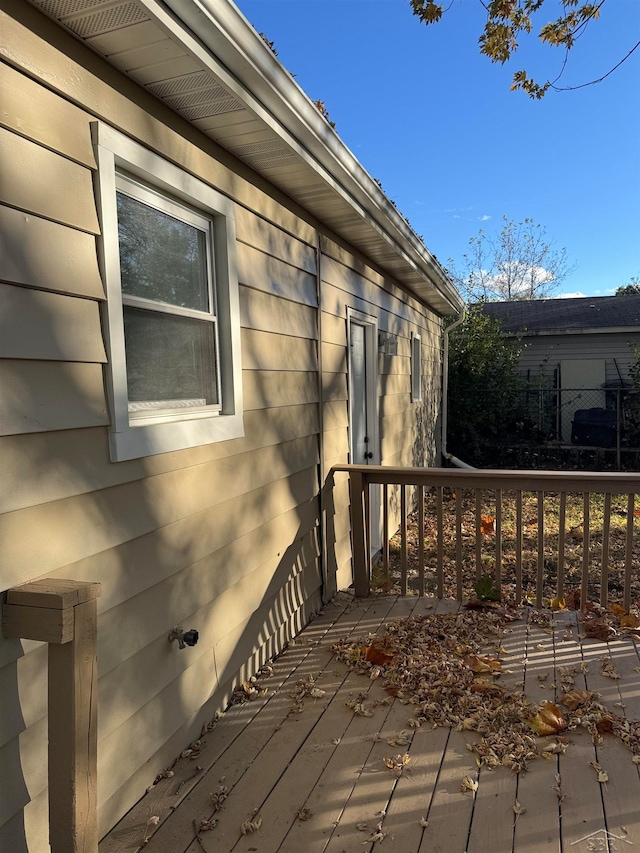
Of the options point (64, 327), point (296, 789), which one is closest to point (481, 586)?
point (296, 789)

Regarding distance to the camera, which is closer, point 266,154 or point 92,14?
point 92,14

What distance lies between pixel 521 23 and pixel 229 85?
363 cm

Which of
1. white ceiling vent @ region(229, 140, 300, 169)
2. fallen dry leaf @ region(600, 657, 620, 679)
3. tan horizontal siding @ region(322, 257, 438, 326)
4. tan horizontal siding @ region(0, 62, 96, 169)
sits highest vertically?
white ceiling vent @ region(229, 140, 300, 169)

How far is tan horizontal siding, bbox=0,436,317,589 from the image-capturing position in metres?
1.54

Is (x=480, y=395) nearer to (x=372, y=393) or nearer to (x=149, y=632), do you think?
(x=372, y=393)

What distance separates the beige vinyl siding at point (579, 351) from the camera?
12.5m

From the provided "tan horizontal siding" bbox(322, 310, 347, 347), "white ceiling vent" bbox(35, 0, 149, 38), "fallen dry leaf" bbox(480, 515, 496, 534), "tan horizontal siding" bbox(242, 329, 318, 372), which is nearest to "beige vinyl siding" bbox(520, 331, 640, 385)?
"fallen dry leaf" bbox(480, 515, 496, 534)

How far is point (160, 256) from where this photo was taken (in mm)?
2309

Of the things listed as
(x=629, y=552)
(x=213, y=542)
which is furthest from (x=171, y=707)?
(x=629, y=552)

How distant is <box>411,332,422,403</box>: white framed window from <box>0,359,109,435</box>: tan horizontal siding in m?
6.16

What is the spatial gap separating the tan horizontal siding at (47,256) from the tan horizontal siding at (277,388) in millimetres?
1130

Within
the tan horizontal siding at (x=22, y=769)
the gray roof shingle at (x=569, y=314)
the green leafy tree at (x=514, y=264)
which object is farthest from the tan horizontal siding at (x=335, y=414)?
the green leafy tree at (x=514, y=264)

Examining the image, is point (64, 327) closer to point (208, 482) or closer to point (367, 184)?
point (208, 482)

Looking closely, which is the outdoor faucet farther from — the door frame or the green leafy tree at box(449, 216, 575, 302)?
the green leafy tree at box(449, 216, 575, 302)
